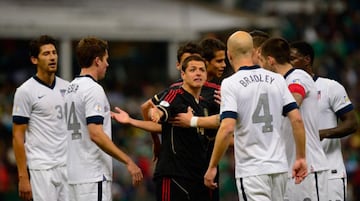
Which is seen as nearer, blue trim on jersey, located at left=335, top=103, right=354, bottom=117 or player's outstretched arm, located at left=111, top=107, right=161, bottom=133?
player's outstretched arm, located at left=111, top=107, right=161, bottom=133

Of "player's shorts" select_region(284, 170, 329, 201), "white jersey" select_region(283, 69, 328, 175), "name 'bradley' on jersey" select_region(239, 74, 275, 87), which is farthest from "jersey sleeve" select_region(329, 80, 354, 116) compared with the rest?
"name 'bradley' on jersey" select_region(239, 74, 275, 87)

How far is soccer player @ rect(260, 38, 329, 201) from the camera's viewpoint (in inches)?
516

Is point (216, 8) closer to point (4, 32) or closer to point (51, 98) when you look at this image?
point (4, 32)

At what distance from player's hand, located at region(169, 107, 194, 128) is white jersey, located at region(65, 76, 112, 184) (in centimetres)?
74

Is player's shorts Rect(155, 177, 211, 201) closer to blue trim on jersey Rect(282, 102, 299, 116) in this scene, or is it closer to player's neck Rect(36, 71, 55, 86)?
blue trim on jersey Rect(282, 102, 299, 116)

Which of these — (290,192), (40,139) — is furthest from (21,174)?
(290,192)

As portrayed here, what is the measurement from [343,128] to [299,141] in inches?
73.7

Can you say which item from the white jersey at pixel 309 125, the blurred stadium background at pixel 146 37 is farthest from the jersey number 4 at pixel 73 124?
the blurred stadium background at pixel 146 37

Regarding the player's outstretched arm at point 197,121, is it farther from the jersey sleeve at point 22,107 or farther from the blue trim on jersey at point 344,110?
the jersey sleeve at point 22,107

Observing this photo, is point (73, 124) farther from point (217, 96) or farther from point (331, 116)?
point (331, 116)

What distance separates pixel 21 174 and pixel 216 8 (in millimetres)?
18498

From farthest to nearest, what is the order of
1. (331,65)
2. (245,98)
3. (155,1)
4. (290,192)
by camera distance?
1. (155,1)
2. (331,65)
3. (290,192)
4. (245,98)

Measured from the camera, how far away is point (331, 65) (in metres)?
29.2

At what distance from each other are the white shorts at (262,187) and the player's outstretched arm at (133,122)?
154 cm
